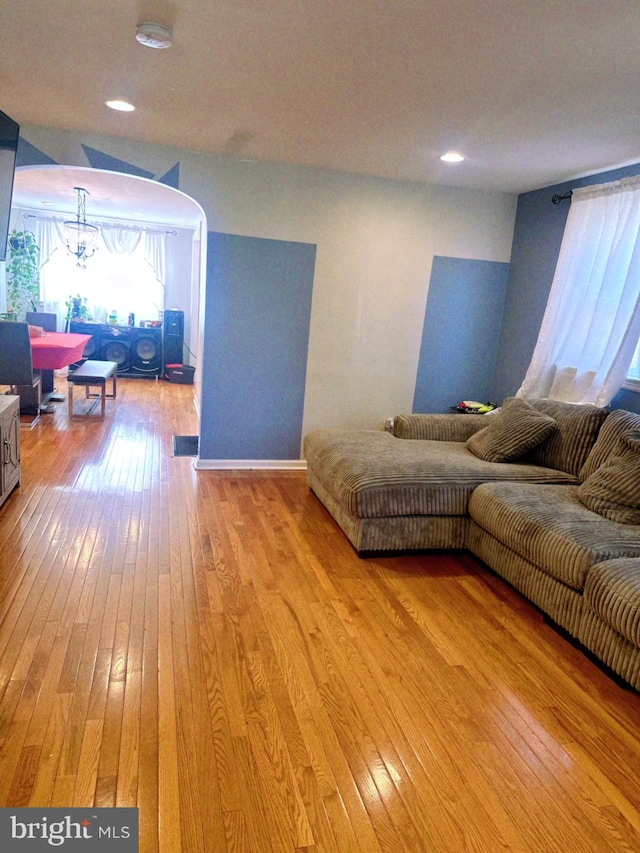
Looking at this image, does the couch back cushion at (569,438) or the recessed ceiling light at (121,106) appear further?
the couch back cushion at (569,438)

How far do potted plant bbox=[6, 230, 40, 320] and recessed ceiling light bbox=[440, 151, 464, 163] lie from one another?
6.56m

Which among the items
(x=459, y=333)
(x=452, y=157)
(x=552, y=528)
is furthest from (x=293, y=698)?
(x=459, y=333)

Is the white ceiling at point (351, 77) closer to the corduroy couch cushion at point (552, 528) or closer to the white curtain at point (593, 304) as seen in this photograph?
the white curtain at point (593, 304)

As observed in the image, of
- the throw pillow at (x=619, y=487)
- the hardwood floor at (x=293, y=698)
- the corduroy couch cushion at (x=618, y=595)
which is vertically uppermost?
the throw pillow at (x=619, y=487)

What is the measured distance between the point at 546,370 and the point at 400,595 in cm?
225

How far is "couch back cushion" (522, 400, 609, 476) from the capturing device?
3.40m

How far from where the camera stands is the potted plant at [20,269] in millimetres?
7957

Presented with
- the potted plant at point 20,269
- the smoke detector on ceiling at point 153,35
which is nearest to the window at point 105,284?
the potted plant at point 20,269

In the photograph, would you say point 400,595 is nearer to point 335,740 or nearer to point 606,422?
point 335,740

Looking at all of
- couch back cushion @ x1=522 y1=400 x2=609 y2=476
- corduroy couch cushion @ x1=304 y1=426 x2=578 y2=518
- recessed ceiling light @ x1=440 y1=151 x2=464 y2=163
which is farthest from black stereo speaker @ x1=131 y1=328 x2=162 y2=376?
couch back cushion @ x1=522 y1=400 x2=609 y2=476

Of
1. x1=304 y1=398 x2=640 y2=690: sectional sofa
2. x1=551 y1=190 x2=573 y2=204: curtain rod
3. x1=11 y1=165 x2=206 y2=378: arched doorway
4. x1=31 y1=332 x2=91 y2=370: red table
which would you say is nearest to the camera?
x1=304 y1=398 x2=640 y2=690: sectional sofa

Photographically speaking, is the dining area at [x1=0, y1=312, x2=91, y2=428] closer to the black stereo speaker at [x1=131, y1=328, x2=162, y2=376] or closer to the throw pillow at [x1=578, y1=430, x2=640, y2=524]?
the black stereo speaker at [x1=131, y1=328, x2=162, y2=376]

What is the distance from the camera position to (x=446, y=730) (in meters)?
1.87

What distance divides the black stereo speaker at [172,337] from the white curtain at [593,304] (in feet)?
19.8
